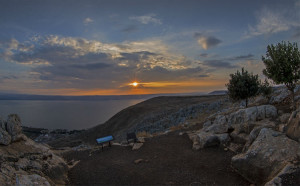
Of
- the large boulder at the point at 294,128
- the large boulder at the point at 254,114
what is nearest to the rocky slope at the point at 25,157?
the large boulder at the point at 294,128

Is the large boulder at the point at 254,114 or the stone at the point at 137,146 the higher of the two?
the large boulder at the point at 254,114

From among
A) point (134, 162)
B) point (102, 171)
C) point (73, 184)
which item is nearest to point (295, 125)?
point (134, 162)

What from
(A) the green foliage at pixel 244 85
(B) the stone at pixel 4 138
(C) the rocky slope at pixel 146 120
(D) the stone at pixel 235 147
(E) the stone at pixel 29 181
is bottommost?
(C) the rocky slope at pixel 146 120

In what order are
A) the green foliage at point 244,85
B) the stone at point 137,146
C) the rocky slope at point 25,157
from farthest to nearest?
1. the green foliage at point 244,85
2. the stone at point 137,146
3. the rocky slope at point 25,157

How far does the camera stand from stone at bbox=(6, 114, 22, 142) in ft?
30.9

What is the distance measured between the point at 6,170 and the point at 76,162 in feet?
19.9

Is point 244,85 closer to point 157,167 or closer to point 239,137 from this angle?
point 239,137

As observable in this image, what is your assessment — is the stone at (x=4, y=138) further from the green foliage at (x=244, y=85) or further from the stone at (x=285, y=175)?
the green foliage at (x=244, y=85)

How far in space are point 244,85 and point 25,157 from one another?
20609 mm

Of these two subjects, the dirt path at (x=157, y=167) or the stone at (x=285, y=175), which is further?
the dirt path at (x=157, y=167)

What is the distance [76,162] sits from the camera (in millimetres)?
12273

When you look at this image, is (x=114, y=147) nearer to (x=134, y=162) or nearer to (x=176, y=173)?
(x=134, y=162)

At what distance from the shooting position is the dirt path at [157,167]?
8844 millimetres

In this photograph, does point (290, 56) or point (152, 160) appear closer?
point (152, 160)
